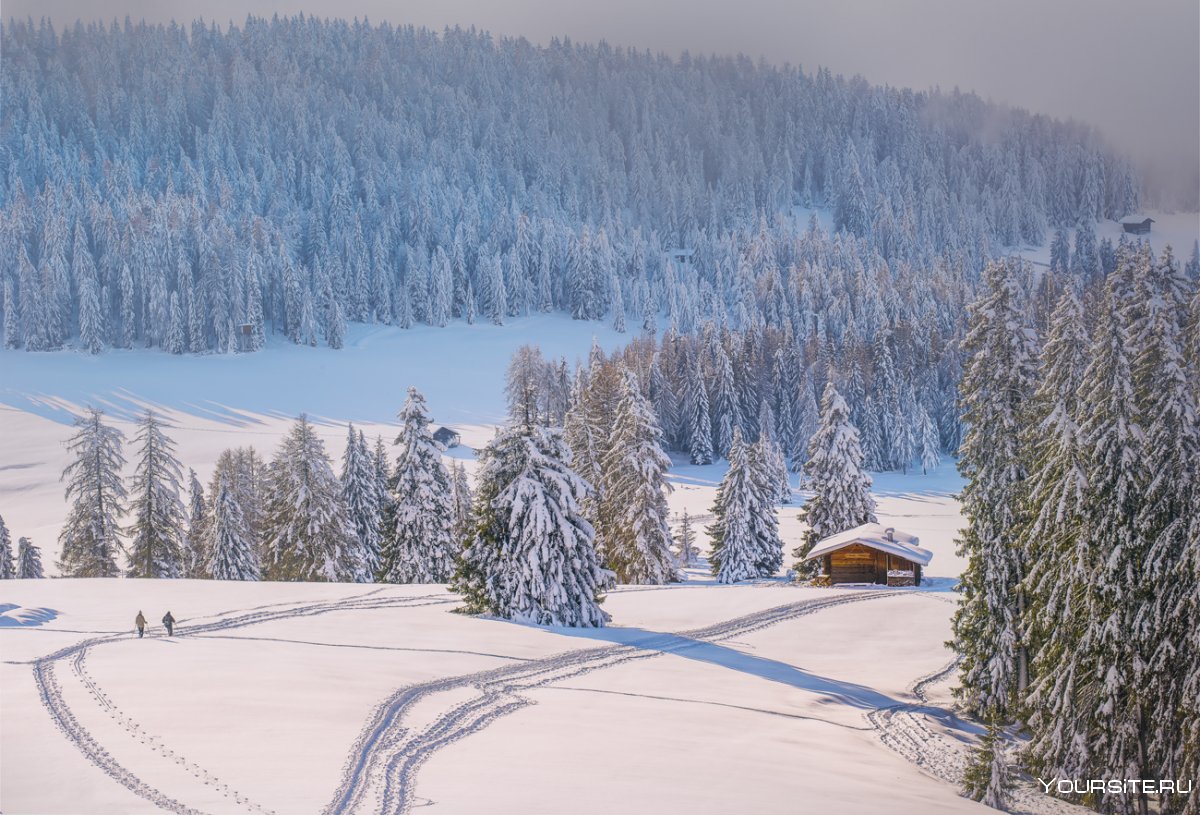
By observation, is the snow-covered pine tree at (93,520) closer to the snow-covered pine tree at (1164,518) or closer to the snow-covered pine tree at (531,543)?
the snow-covered pine tree at (531,543)

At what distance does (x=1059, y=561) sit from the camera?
2489cm

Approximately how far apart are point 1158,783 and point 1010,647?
5609mm

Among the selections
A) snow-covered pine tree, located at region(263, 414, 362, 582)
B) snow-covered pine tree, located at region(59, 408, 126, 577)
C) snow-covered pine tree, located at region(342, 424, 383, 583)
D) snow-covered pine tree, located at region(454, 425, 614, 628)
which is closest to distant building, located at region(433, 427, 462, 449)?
snow-covered pine tree, located at region(342, 424, 383, 583)

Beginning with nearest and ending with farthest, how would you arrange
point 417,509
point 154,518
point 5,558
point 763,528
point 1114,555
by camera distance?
point 1114,555
point 417,509
point 154,518
point 5,558
point 763,528

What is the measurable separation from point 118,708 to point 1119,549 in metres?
22.3

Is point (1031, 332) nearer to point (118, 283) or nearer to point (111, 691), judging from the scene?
point (111, 691)

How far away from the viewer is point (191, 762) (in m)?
18.7

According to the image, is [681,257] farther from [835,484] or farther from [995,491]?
[995,491]

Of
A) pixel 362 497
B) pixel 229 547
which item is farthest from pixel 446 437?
pixel 229 547

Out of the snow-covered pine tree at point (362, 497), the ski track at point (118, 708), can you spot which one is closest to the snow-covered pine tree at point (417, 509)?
the snow-covered pine tree at point (362, 497)

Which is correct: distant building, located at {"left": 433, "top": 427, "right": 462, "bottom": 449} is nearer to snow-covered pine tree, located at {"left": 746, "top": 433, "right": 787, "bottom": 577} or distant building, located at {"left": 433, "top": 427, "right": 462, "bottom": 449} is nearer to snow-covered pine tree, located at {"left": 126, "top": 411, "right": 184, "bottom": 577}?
snow-covered pine tree, located at {"left": 746, "top": 433, "right": 787, "bottom": 577}

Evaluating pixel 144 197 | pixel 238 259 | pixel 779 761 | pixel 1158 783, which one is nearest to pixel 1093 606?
pixel 1158 783

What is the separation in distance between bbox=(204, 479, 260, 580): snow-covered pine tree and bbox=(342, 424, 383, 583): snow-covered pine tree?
5.92 metres

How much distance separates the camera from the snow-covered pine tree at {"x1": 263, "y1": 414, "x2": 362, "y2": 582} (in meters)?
49.7
